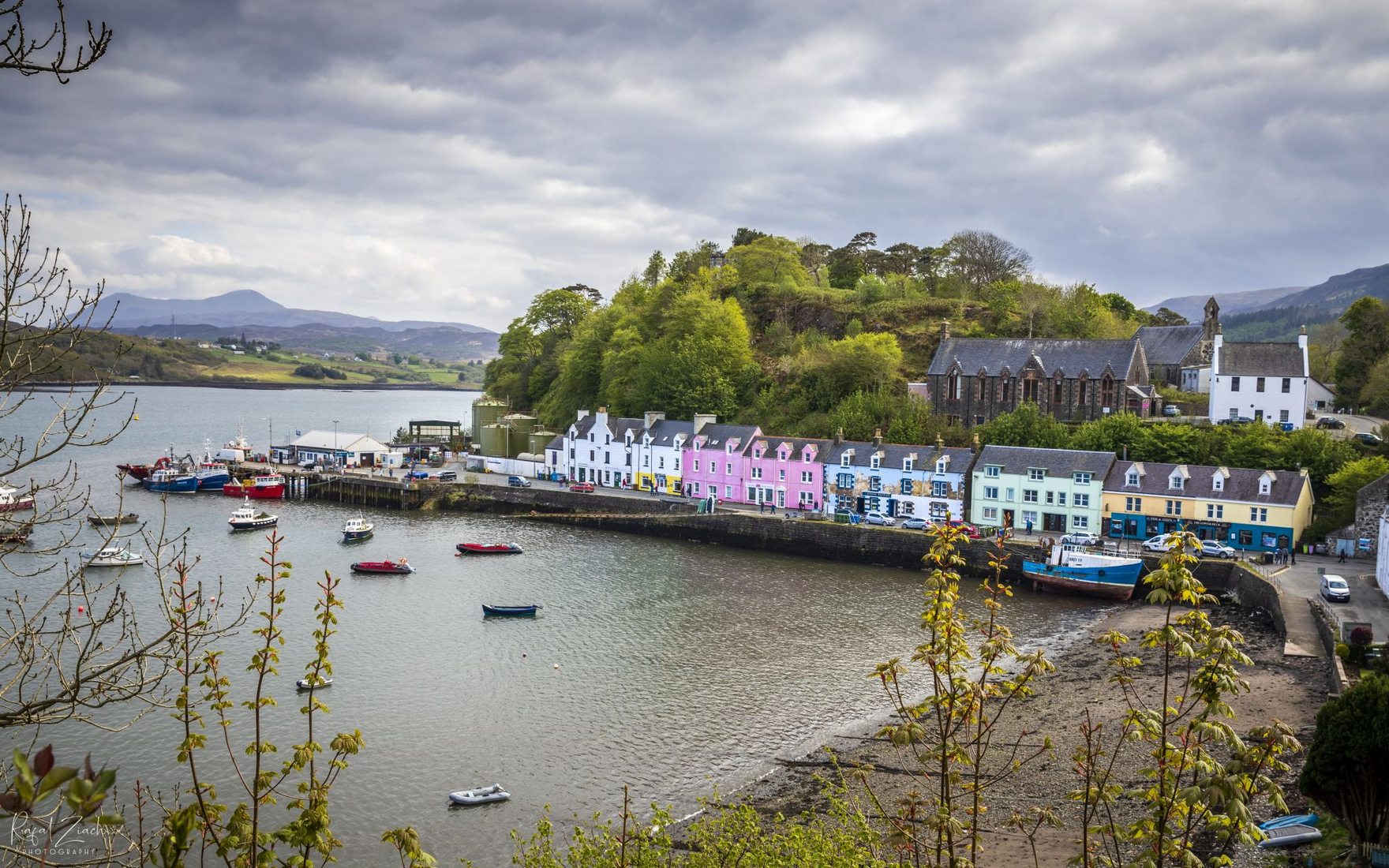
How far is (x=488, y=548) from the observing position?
46.4 m

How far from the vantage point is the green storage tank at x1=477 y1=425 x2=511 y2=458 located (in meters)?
74.5

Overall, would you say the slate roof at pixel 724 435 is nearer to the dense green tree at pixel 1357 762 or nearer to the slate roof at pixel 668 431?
the slate roof at pixel 668 431

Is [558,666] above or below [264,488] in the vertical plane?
below

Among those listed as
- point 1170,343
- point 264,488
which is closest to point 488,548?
point 264,488

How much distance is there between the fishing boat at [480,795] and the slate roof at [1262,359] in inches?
1855

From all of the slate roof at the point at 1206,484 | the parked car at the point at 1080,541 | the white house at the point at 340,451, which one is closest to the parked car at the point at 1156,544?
the parked car at the point at 1080,541

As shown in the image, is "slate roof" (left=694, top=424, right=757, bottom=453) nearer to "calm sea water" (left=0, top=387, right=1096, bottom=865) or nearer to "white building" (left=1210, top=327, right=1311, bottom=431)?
"calm sea water" (left=0, top=387, right=1096, bottom=865)

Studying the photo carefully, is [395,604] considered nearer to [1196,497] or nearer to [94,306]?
[94,306]

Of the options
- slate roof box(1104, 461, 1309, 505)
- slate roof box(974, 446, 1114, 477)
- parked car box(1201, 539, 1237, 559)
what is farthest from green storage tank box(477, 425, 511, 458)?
parked car box(1201, 539, 1237, 559)

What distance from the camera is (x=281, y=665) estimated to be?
95.2 feet

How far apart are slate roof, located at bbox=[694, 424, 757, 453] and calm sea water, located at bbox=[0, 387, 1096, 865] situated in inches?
324

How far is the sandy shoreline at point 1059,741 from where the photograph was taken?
18.7 metres

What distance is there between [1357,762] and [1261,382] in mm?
42061

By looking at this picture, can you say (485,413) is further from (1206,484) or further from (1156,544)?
(1206,484)
